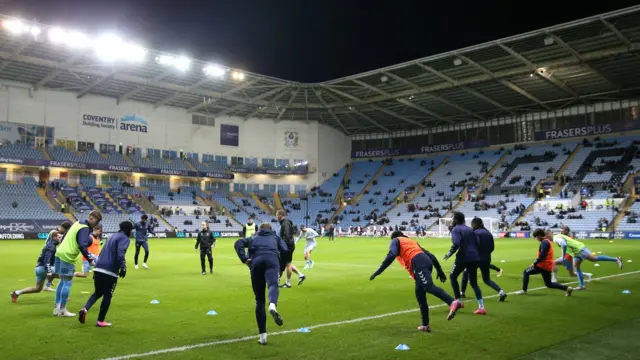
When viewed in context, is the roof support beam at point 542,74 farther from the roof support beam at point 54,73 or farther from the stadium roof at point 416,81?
the roof support beam at point 54,73

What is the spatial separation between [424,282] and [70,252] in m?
6.84

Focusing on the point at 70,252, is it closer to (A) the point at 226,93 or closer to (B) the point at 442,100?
(A) the point at 226,93

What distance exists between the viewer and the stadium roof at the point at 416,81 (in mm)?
44219

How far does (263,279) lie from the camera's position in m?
8.30

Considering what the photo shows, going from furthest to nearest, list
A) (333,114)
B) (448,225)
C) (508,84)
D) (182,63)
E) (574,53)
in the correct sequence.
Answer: (333,114), (448,225), (508,84), (182,63), (574,53)

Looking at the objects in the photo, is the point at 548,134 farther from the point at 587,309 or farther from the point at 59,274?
the point at 59,274

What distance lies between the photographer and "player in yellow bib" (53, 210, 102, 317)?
400 inches

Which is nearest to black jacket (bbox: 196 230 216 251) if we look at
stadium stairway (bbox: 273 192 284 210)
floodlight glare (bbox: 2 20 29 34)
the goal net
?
floodlight glare (bbox: 2 20 29 34)

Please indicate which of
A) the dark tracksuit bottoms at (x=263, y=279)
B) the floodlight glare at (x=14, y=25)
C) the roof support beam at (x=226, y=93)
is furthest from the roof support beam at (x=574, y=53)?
the floodlight glare at (x=14, y=25)

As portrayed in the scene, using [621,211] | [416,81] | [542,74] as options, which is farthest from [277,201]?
[621,211]

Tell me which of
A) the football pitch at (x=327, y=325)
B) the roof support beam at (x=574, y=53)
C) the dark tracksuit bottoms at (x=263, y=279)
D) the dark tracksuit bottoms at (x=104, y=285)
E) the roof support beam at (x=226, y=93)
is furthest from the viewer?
the roof support beam at (x=226, y=93)

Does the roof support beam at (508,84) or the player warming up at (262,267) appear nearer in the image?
the player warming up at (262,267)

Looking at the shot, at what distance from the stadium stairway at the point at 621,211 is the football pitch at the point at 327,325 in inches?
1490

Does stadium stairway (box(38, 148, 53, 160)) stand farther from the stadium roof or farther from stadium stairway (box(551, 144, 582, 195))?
stadium stairway (box(551, 144, 582, 195))
